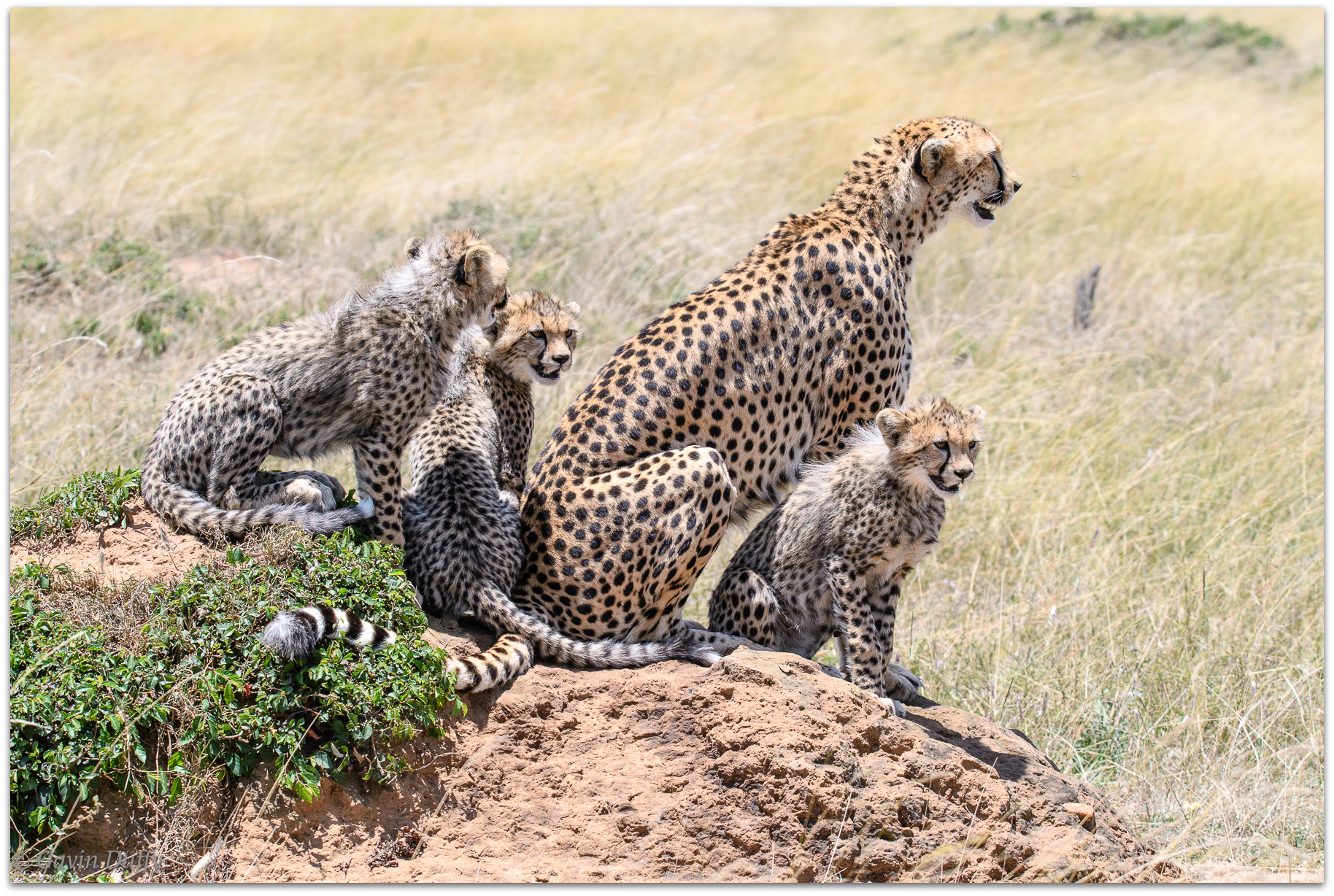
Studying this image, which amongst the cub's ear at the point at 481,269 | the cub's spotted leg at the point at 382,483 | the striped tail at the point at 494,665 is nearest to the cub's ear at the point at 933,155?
the cub's ear at the point at 481,269

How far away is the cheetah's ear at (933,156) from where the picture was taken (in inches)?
176

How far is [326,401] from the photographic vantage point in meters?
4.21

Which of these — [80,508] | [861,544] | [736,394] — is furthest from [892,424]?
[80,508]

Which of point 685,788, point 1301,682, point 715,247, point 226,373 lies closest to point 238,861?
point 685,788

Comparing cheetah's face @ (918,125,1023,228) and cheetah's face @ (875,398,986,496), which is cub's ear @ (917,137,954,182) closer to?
cheetah's face @ (918,125,1023,228)

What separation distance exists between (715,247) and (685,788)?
18.1 feet

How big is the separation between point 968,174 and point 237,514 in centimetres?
269

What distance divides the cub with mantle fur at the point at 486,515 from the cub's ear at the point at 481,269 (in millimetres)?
325

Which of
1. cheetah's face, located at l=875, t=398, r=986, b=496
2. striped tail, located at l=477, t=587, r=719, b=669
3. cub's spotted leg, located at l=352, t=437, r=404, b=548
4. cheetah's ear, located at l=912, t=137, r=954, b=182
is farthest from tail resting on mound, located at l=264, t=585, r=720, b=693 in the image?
cheetah's ear, located at l=912, t=137, r=954, b=182

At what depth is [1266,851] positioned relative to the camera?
400cm

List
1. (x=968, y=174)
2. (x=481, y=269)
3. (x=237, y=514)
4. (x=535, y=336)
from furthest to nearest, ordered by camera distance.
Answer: (x=535, y=336), (x=968, y=174), (x=481, y=269), (x=237, y=514)

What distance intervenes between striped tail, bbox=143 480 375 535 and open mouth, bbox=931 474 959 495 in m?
1.75

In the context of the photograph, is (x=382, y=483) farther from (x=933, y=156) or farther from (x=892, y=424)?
(x=933, y=156)

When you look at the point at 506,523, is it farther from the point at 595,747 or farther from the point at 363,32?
the point at 363,32
